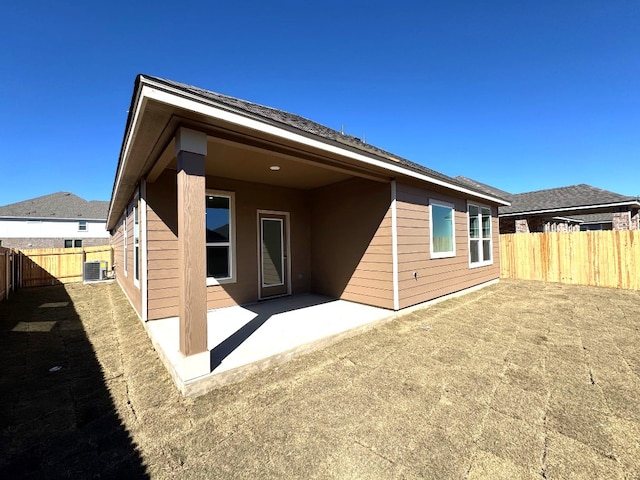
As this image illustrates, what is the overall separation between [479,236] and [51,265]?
16.9 metres

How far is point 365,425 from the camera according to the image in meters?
2.13

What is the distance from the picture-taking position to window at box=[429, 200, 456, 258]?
6.36 meters

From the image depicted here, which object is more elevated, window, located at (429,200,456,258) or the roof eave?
the roof eave

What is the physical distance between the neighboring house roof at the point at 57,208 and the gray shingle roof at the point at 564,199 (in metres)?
30.8

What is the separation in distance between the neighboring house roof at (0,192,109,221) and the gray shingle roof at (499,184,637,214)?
1214 inches

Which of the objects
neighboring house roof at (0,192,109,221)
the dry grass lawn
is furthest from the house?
neighboring house roof at (0,192,109,221)

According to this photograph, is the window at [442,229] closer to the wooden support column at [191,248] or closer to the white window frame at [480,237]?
the white window frame at [480,237]

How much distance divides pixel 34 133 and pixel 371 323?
1532cm

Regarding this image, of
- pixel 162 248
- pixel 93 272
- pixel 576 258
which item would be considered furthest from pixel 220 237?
pixel 576 258

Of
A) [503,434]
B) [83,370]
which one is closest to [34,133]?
[83,370]

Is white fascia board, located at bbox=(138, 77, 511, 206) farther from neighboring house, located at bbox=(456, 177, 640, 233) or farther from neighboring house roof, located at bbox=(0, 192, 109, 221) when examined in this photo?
neighboring house roof, located at bbox=(0, 192, 109, 221)

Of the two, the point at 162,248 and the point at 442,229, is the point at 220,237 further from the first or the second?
the point at 442,229

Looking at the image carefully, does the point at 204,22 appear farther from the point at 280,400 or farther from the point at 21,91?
the point at 280,400

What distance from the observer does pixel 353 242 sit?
19.7ft
